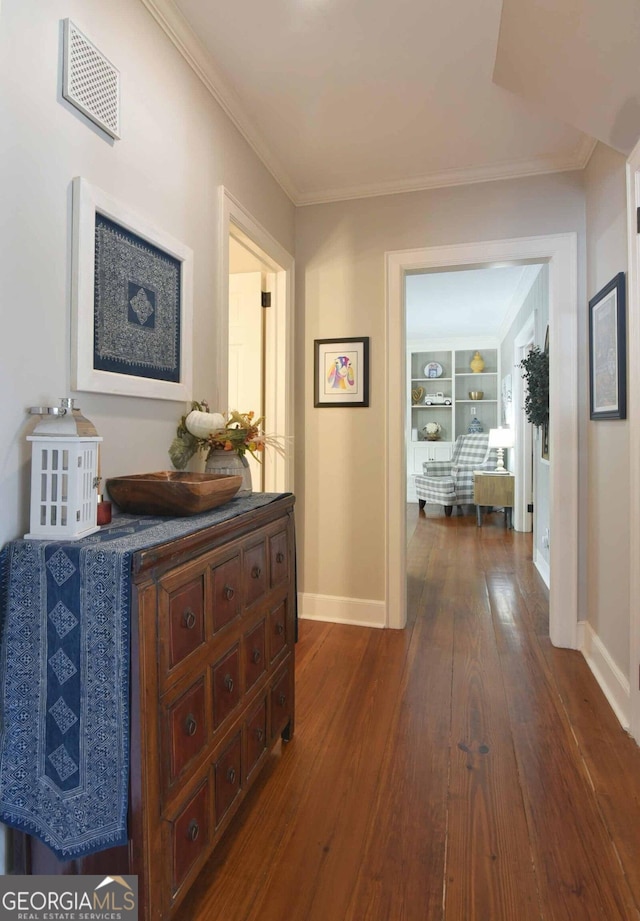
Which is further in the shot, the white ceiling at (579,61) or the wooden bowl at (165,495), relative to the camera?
the white ceiling at (579,61)

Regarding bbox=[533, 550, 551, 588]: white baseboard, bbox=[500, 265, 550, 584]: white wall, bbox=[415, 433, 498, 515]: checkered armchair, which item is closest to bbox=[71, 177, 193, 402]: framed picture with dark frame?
bbox=[500, 265, 550, 584]: white wall

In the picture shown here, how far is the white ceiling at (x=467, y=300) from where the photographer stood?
195 inches

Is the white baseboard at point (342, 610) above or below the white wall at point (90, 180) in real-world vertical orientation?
below

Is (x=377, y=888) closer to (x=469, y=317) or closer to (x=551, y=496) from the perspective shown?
(x=551, y=496)

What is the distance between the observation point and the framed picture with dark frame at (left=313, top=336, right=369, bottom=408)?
3.11 metres

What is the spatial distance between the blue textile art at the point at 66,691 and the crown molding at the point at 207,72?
1849mm

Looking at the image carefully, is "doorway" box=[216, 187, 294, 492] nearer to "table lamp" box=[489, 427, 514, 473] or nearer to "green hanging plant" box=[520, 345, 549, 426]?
"green hanging plant" box=[520, 345, 549, 426]

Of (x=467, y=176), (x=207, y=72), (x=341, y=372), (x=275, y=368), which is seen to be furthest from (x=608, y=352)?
(x=207, y=72)

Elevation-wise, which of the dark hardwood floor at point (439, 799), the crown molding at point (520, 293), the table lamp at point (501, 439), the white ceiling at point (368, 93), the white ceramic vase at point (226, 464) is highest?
the crown molding at point (520, 293)

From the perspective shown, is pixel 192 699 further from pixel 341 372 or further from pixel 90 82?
pixel 341 372

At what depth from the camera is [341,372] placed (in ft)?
10.4

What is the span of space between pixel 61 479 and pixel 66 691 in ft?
1.45

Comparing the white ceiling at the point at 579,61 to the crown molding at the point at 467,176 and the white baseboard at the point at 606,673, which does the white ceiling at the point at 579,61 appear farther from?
the white baseboard at the point at 606,673

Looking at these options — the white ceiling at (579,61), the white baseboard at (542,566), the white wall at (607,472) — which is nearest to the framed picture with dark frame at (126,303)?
the white ceiling at (579,61)
